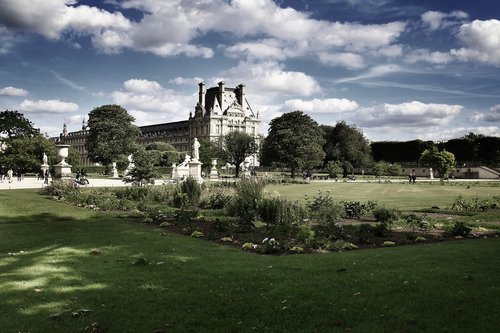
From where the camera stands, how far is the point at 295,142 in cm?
5706

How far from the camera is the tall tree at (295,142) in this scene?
5716 cm

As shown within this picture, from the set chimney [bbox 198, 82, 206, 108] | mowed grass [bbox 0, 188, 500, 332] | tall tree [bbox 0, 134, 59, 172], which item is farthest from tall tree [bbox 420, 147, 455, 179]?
chimney [bbox 198, 82, 206, 108]

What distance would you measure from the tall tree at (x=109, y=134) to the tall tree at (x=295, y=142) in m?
22.6

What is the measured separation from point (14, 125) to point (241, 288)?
75.1 m

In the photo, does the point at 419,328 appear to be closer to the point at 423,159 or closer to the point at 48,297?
the point at 48,297

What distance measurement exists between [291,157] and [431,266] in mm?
49760

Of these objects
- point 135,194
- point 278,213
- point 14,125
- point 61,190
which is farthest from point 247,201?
point 14,125

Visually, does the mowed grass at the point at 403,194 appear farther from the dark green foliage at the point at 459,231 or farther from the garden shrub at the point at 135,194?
the dark green foliage at the point at 459,231

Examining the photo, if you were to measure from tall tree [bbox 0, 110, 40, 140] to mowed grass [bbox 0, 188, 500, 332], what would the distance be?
225 ft

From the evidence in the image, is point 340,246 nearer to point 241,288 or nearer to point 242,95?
point 241,288

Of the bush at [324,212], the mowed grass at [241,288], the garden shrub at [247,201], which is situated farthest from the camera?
the garden shrub at [247,201]

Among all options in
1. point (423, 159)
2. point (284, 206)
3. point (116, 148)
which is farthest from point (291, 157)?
point (284, 206)

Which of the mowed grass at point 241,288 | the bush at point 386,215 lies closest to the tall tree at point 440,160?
the bush at point 386,215

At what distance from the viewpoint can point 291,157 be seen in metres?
57.2
